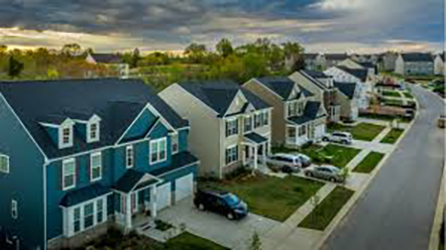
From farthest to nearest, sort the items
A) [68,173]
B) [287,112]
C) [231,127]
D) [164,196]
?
1. [287,112]
2. [231,127]
3. [164,196]
4. [68,173]

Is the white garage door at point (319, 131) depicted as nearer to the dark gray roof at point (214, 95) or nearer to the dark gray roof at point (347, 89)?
the dark gray roof at point (347, 89)

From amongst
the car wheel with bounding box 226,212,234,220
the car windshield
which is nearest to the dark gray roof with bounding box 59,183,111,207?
the car windshield

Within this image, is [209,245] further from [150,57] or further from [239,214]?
[150,57]

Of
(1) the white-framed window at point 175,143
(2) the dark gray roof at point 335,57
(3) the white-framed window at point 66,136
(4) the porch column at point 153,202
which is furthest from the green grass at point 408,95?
(3) the white-framed window at point 66,136

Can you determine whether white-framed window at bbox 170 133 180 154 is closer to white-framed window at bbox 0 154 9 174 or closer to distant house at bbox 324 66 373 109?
white-framed window at bbox 0 154 9 174

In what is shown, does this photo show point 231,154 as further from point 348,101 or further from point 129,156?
point 348,101

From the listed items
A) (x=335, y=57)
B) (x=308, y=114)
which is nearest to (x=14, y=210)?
(x=308, y=114)
